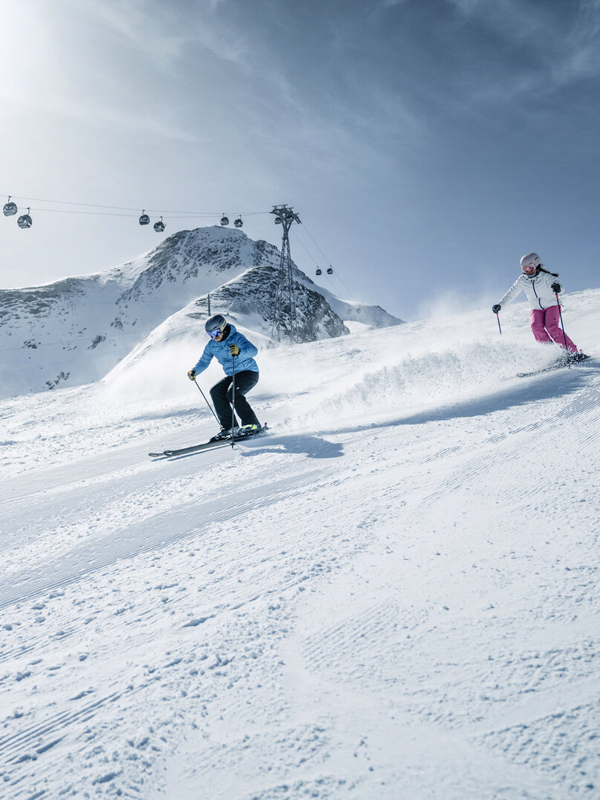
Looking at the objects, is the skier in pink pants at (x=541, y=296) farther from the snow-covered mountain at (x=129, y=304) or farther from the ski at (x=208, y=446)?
the snow-covered mountain at (x=129, y=304)

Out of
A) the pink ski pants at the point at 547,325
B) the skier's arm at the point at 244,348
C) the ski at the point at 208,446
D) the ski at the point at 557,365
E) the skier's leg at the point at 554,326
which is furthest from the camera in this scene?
the pink ski pants at the point at 547,325

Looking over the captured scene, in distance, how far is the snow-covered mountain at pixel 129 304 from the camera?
69250 mm

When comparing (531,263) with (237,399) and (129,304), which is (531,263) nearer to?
(237,399)

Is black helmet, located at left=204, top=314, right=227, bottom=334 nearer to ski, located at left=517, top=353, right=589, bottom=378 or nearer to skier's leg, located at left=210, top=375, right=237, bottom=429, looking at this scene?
skier's leg, located at left=210, top=375, right=237, bottom=429

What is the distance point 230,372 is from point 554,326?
17.9 feet

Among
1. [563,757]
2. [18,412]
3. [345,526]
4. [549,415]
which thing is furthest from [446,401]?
[18,412]

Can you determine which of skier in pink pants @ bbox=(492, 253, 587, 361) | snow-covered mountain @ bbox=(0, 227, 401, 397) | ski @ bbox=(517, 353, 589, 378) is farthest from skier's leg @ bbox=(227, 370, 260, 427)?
snow-covered mountain @ bbox=(0, 227, 401, 397)

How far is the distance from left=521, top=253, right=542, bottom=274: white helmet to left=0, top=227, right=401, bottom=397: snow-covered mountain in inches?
1694

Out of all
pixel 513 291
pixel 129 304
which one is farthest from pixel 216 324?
pixel 129 304

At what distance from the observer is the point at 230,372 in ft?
21.4

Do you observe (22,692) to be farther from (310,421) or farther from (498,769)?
(310,421)

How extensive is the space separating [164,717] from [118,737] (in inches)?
5.1

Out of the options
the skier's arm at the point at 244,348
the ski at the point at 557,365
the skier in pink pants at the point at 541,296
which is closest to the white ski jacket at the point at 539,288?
the skier in pink pants at the point at 541,296

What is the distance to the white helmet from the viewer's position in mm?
7785
